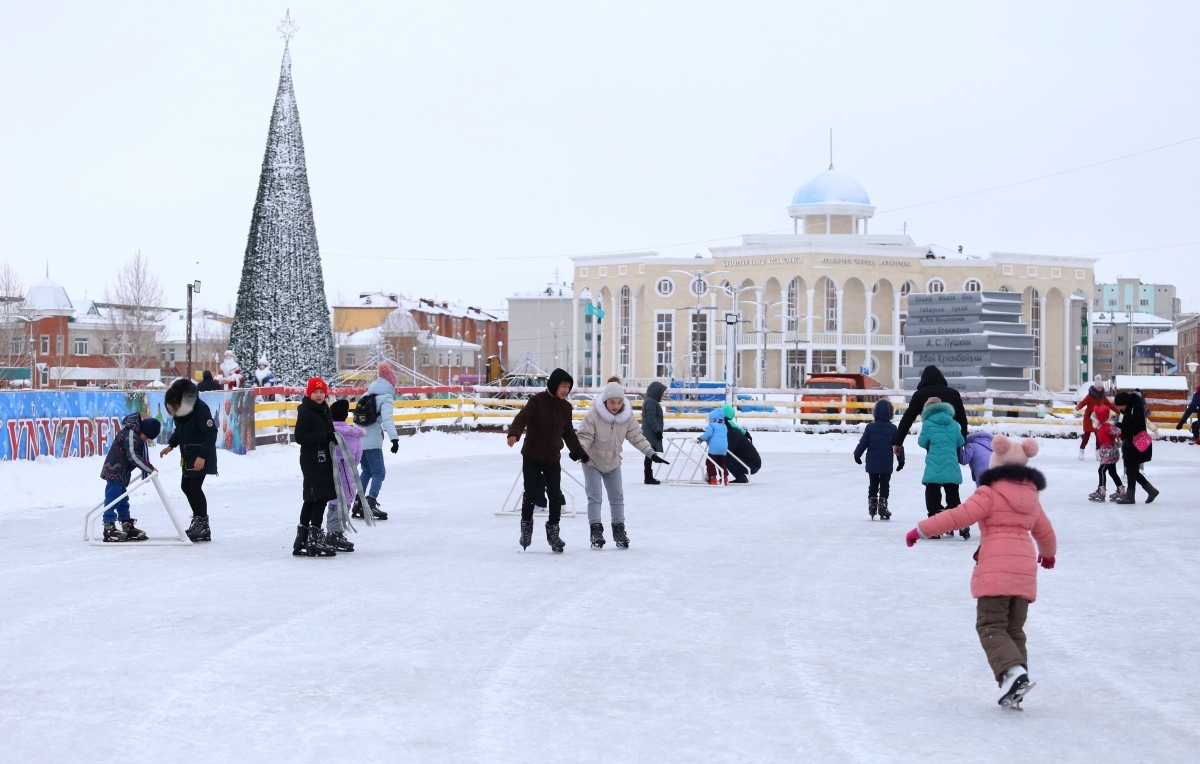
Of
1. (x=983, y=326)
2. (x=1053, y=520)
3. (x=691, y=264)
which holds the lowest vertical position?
(x=1053, y=520)

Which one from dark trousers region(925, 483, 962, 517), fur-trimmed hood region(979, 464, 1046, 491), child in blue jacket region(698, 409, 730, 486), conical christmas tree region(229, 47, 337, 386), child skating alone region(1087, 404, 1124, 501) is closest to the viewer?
fur-trimmed hood region(979, 464, 1046, 491)

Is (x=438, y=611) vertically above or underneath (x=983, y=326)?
underneath

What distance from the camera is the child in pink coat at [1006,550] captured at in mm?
6281

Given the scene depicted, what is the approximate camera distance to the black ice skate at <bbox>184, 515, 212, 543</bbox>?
41.9ft

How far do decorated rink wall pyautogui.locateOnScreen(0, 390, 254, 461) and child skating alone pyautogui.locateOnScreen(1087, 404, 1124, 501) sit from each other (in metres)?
12.8

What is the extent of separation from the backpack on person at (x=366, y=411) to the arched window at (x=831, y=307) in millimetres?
67018

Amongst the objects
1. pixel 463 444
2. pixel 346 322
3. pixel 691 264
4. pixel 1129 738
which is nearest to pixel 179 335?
pixel 346 322

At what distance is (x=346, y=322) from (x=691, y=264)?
50.5 metres

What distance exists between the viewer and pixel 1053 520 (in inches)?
625

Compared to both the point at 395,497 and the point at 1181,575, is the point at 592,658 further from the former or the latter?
the point at 395,497

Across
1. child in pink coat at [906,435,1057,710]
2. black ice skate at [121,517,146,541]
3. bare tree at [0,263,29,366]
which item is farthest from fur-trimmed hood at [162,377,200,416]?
bare tree at [0,263,29,366]

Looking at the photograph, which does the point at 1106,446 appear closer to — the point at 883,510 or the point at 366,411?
the point at 883,510

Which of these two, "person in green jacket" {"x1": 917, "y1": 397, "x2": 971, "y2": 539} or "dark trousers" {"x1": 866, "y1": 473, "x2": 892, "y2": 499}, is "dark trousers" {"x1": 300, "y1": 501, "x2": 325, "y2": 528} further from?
"dark trousers" {"x1": 866, "y1": 473, "x2": 892, "y2": 499}

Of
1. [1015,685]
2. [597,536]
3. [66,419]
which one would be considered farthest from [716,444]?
[1015,685]
